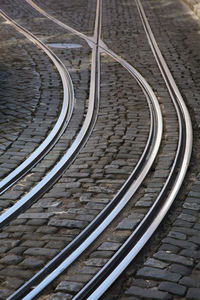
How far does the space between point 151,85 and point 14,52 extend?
171 inches

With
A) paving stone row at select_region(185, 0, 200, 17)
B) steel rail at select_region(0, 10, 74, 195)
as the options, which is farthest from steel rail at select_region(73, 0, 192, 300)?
paving stone row at select_region(185, 0, 200, 17)

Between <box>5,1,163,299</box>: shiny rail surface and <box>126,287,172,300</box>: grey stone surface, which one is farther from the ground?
<box>5,1,163,299</box>: shiny rail surface

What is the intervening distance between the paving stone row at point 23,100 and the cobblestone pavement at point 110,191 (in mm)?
47

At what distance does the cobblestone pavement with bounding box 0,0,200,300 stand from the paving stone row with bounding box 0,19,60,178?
5 cm

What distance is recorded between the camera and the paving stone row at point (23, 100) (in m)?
7.86

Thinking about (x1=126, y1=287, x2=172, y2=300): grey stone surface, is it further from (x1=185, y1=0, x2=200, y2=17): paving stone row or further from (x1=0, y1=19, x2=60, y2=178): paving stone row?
(x1=185, y1=0, x2=200, y2=17): paving stone row

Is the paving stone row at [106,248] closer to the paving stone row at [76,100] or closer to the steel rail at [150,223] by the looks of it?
the steel rail at [150,223]

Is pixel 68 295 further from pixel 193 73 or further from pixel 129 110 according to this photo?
pixel 193 73

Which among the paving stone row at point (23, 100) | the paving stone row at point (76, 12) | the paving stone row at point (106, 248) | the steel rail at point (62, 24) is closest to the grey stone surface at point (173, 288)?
the paving stone row at point (106, 248)

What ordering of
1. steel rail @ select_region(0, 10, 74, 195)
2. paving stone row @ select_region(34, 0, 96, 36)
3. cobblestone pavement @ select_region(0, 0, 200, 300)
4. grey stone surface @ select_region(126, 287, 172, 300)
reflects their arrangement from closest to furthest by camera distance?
grey stone surface @ select_region(126, 287, 172, 300), cobblestone pavement @ select_region(0, 0, 200, 300), steel rail @ select_region(0, 10, 74, 195), paving stone row @ select_region(34, 0, 96, 36)

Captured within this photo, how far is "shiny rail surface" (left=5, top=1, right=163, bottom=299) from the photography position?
4.68 metres

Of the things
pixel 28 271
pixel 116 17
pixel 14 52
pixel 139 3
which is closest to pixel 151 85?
pixel 14 52

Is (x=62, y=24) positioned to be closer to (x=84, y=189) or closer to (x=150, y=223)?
(x=84, y=189)

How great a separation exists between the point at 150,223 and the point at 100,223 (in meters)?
0.48
